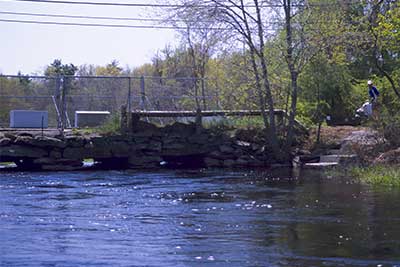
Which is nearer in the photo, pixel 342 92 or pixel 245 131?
pixel 245 131

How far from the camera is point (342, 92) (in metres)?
35.0

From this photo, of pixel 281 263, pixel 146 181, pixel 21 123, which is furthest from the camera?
pixel 21 123

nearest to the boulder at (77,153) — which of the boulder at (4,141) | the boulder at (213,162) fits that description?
the boulder at (4,141)

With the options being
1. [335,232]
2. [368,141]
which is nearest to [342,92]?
[368,141]

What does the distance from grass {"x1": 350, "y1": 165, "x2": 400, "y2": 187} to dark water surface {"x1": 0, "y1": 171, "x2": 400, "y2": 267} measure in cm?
56

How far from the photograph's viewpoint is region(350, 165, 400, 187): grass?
21.6m

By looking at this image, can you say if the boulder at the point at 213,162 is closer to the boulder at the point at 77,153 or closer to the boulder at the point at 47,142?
the boulder at the point at 77,153

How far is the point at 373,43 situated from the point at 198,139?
25.0ft

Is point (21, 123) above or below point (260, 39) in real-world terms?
below

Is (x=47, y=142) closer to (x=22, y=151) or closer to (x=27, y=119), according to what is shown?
(x=22, y=151)

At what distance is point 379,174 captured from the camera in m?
22.7

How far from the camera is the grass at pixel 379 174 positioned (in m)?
21.6

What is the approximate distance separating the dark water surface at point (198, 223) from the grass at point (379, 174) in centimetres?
56

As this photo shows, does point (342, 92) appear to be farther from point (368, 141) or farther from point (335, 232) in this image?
point (335, 232)
